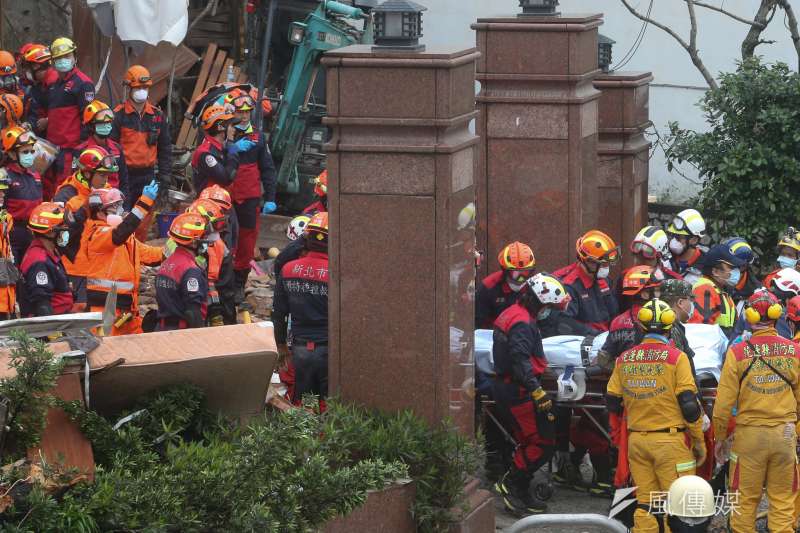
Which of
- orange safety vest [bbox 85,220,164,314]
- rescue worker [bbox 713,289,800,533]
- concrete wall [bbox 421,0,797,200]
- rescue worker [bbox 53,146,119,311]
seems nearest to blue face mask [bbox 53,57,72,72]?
rescue worker [bbox 53,146,119,311]

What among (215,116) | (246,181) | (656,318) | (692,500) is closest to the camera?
(692,500)

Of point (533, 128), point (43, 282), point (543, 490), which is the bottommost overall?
point (543, 490)

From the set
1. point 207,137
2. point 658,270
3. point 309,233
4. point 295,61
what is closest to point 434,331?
point 309,233

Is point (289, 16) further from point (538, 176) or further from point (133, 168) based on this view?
point (538, 176)

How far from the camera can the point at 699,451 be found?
29.5ft

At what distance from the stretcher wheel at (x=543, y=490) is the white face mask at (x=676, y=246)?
2896mm

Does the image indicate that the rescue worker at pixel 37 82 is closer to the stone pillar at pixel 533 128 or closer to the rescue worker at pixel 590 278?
the stone pillar at pixel 533 128

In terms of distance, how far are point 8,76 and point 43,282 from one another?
5226mm

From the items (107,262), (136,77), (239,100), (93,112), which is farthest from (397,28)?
(136,77)

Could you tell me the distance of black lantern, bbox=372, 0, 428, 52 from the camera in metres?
8.11

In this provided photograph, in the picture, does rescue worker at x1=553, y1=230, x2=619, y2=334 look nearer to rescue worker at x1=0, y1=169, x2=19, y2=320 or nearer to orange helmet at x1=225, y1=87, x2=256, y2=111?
rescue worker at x1=0, y1=169, x2=19, y2=320

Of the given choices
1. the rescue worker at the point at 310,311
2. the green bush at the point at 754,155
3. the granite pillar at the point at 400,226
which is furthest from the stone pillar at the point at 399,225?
the green bush at the point at 754,155

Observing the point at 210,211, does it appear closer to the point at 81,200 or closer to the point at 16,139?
the point at 81,200

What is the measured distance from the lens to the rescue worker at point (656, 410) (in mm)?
8734
